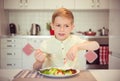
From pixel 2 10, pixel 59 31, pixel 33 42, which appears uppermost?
pixel 2 10

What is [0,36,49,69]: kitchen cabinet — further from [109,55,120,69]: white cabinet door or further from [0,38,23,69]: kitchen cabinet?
[109,55,120,69]: white cabinet door

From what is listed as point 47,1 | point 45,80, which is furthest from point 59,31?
point 47,1

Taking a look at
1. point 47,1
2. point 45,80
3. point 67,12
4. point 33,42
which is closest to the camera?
point 45,80

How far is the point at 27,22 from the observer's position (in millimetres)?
1802

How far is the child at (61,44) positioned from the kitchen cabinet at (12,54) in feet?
3.17

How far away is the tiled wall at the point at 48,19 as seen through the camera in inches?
70.7

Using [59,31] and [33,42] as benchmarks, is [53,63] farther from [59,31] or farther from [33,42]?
[33,42]

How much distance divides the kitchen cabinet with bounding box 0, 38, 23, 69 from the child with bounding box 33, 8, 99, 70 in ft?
3.17

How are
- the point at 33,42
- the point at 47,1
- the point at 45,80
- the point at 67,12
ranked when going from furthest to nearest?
the point at 47,1 < the point at 33,42 < the point at 67,12 < the point at 45,80

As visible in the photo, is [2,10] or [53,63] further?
[2,10]

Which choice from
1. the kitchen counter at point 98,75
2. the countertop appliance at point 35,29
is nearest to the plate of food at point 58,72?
the kitchen counter at point 98,75

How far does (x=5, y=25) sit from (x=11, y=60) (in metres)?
0.28

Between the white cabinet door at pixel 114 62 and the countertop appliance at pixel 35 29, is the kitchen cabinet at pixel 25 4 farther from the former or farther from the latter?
the white cabinet door at pixel 114 62

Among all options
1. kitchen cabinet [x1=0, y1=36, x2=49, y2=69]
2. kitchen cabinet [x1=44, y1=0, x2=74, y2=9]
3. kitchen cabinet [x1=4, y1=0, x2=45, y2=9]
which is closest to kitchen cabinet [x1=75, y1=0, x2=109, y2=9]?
kitchen cabinet [x1=44, y1=0, x2=74, y2=9]
